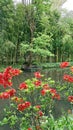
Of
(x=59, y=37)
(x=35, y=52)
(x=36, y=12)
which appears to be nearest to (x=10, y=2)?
(x=36, y=12)

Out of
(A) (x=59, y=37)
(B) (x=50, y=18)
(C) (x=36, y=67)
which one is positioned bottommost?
(C) (x=36, y=67)

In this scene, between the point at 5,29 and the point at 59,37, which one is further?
the point at 59,37

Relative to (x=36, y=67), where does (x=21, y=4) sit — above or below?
above

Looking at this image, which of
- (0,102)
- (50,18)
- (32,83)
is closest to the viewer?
(32,83)

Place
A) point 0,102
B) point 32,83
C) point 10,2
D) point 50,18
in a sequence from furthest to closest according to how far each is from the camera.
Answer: point 50,18
point 10,2
point 0,102
point 32,83

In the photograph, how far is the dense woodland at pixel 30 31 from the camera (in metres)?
17.9

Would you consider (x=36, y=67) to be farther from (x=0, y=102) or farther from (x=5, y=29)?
(x=0, y=102)

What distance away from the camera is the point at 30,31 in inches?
755

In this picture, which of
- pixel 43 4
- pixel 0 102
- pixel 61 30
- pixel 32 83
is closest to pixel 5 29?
pixel 43 4

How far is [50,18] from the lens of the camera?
66.9 feet

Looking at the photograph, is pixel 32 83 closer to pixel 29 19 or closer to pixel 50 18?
pixel 29 19

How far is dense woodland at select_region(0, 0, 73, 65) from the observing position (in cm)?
1786

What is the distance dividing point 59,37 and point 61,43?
451 mm

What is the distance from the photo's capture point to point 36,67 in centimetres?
1822
